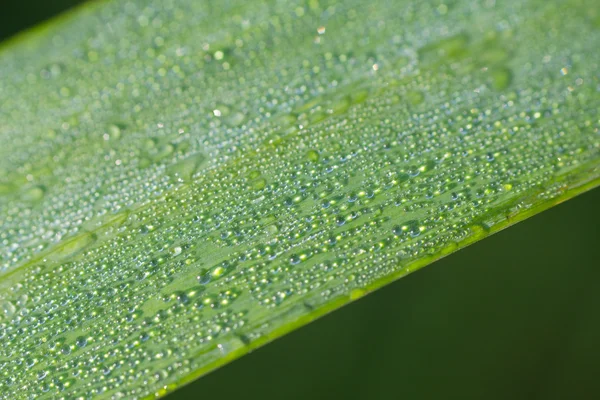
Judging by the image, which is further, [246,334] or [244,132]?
[244,132]

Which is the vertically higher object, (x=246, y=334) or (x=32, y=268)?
(x=32, y=268)

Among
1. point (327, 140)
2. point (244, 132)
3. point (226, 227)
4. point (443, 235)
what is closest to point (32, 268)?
point (226, 227)

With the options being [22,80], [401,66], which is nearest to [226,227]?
[401,66]

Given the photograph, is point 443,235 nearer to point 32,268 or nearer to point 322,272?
point 322,272

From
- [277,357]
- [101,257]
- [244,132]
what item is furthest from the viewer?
[277,357]

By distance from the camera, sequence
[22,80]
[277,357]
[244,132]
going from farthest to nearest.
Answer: [277,357] → [22,80] → [244,132]

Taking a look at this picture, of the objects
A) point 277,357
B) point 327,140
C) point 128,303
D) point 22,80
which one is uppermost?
point 22,80

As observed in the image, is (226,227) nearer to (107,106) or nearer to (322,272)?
(322,272)
